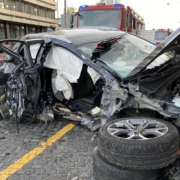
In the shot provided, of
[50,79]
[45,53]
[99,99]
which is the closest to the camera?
[99,99]

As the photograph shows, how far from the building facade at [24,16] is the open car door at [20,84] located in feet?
85.5

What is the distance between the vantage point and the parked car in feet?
7.45

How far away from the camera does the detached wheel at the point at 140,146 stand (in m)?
2.14

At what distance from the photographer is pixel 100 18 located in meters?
9.42

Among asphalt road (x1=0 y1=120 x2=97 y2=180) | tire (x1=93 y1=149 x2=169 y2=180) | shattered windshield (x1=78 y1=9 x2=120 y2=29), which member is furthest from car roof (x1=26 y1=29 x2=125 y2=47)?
shattered windshield (x1=78 y1=9 x2=120 y2=29)

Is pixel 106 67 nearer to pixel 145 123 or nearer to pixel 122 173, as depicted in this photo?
pixel 145 123

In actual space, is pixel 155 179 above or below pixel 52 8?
below

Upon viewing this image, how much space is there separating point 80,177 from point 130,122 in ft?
2.73

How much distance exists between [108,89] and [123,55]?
993 millimetres

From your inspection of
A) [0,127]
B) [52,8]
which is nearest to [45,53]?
[0,127]

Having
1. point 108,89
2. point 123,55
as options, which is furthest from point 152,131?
point 123,55

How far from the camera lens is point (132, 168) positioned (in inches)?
86.1

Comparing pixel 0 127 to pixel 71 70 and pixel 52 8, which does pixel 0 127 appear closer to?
pixel 71 70

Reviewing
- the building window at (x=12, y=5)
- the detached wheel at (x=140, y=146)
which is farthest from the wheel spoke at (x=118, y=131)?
the building window at (x=12, y=5)
